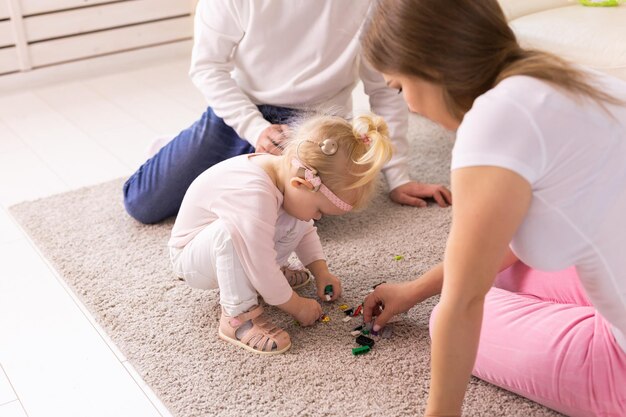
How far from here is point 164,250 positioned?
5.83 feet

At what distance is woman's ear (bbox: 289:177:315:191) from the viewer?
138cm

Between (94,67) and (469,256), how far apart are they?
2.36m

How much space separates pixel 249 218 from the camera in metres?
1.39

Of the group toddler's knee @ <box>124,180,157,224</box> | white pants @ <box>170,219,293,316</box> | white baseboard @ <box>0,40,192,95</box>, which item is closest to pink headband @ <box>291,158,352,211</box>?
white pants @ <box>170,219,293,316</box>

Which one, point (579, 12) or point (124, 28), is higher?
point (579, 12)

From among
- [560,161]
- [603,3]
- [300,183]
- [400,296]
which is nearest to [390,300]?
[400,296]

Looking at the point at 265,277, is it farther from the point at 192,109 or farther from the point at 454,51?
the point at 192,109

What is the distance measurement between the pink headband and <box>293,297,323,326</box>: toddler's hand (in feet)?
0.64

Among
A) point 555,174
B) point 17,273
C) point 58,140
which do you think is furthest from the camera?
point 58,140

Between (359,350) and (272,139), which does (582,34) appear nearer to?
(272,139)

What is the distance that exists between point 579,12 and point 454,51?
131 cm

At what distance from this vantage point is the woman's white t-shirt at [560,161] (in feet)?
2.98

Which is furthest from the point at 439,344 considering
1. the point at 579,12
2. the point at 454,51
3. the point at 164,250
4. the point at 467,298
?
the point at 579,12

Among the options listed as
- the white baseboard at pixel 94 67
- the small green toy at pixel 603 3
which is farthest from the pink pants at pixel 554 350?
the white baseboard at pixel 94 67
